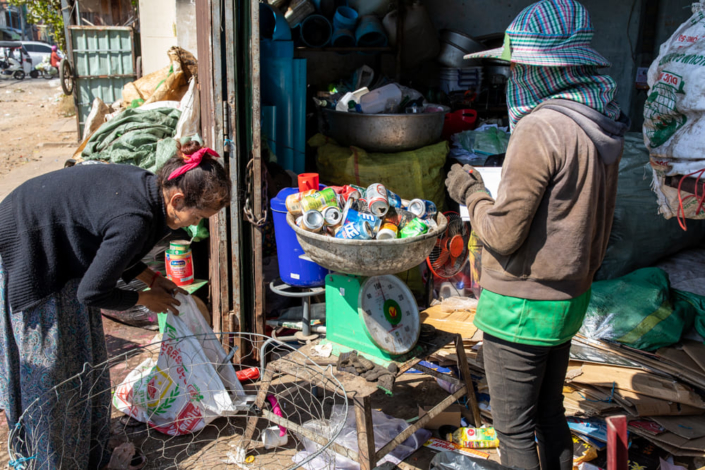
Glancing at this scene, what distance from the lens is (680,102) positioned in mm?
2367

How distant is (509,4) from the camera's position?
549 centimetres

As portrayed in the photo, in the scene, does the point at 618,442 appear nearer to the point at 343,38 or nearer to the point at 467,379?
the point at 467,379

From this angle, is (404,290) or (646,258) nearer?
(404,290)

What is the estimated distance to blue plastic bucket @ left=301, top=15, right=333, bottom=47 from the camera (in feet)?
16.0

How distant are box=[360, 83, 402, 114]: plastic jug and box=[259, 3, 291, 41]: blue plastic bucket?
2.54ft

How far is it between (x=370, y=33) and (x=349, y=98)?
1.19 meters

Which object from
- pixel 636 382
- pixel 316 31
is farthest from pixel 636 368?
pixel 316 31

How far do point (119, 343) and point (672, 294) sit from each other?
3.65 metres

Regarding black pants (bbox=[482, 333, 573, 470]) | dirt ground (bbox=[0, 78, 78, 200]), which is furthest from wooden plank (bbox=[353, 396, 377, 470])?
dirt ground (bbox=[0, 78, 78, 200])

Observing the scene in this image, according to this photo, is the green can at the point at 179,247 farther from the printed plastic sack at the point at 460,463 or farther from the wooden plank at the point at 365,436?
the printed plastic sack at the point at 460,463

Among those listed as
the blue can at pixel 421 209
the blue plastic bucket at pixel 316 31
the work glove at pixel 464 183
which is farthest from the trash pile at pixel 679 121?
the blue plastic bucket at pixel 316 31

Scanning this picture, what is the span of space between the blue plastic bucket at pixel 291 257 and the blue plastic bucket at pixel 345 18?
2390mm

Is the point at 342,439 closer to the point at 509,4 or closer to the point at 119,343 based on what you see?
the point at 119,343

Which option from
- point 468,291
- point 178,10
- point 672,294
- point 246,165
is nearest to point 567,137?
point 246,165
